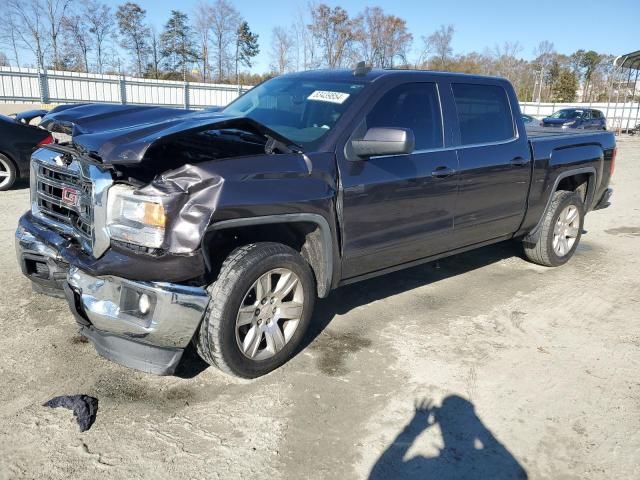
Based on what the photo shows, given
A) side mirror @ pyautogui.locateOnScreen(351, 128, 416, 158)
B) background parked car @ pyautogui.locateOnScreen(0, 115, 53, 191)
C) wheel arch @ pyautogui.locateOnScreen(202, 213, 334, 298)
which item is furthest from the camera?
background parked car @ pyautogui.locateOnScreen(0, 115, 53, 191)

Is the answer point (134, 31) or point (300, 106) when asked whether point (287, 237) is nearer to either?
point (300, 106)

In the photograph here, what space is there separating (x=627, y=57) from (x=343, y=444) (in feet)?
117

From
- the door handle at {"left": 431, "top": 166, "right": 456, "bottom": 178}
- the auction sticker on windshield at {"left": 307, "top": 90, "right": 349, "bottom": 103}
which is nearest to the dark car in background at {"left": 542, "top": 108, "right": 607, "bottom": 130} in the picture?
the door handle at {"left": 431, "top": 166, "right": 456, "bottom": 178}

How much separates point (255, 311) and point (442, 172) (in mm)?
1849

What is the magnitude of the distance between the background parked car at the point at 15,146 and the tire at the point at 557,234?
683 cm

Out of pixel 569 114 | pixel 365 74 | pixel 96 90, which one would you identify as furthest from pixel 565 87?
pixel 365 74

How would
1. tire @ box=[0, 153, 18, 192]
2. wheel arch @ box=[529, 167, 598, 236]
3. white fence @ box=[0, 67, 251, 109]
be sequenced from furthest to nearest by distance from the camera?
1. white fence @ box=[0, 67, 251, 109]
2. tire @ box=[0, 153, 18, 192]
3. wheel arch @ box=[529, 167, 598, 236]

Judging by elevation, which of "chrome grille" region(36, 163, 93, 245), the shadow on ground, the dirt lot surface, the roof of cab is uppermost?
the roof of cab

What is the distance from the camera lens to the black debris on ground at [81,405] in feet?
9.28

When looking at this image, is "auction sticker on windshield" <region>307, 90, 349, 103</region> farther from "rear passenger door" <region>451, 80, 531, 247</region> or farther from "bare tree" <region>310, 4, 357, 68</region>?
"bare tree" <region>310, 4, 357, 68</region>

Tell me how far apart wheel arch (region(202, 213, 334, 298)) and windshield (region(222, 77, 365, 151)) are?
51cm

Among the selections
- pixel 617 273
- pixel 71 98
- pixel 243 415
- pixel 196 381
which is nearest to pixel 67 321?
pixel 196 381

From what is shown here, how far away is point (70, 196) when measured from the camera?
3.33 m

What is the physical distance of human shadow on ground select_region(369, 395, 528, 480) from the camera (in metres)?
2.58
